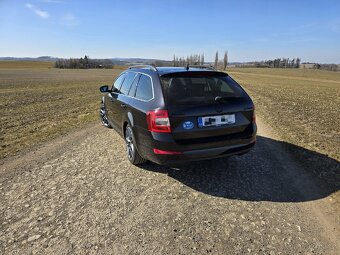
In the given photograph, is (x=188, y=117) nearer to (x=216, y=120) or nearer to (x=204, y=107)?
(x=204, y=107)

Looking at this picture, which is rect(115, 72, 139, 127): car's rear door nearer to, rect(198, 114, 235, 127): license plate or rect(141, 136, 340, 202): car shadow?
rect(141, 136, 340, 202): car shadow

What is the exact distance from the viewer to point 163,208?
12.2 feet

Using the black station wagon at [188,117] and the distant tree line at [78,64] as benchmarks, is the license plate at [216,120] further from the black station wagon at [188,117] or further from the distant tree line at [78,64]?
the distant tree line at [78,64]

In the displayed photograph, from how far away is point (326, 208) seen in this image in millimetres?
3705

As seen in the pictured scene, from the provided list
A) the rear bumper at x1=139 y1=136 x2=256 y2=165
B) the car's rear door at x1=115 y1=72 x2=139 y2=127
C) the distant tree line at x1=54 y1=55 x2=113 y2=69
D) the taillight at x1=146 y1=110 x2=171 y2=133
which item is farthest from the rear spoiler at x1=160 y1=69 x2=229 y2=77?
the distant tree line at x1=54 y1=55 x2=113 y2=69

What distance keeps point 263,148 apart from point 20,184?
479 centimetres

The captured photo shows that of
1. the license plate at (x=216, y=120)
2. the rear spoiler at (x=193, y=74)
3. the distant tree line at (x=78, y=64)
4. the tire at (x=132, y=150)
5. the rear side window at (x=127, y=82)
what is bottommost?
the distant tree line at (x=78, y=64)

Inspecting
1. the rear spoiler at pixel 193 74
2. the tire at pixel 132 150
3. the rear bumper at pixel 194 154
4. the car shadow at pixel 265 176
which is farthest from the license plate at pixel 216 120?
the tire at pixel 132 150

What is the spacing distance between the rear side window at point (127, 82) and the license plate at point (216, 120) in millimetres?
2088

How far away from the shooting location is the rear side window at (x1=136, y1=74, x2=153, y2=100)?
4447 millimetres

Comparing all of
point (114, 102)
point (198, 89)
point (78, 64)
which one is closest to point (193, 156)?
point (198, 89)

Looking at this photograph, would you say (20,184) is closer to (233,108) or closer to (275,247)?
(233,108)

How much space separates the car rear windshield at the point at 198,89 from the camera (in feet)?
13.4

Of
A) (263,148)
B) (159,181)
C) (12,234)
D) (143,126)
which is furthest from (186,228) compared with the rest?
(263,148)
